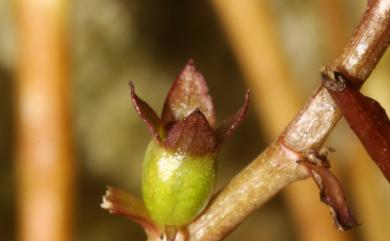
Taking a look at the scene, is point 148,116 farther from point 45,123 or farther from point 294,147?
point 45,123

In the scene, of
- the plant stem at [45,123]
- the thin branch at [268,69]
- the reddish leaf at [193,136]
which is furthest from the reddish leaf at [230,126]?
the thin branch at [268,69]

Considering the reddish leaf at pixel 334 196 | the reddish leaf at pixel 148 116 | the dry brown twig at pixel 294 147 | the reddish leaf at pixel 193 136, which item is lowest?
the reddish leaf at pixel 334 196

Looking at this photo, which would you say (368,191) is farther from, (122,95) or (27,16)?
(27,16)

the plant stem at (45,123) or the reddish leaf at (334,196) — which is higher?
the plant stem at (45,123)

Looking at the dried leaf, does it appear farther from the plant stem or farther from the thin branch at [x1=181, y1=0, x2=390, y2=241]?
the plant stem

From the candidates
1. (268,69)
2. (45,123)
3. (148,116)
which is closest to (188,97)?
(148,116)

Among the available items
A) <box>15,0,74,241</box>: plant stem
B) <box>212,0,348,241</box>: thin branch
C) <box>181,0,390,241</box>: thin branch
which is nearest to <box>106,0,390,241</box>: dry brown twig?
<box>181,0,390,241</box>: thin branch

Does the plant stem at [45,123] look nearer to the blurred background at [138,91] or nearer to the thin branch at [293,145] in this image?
the blurred background at [138,91]
